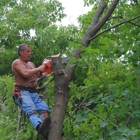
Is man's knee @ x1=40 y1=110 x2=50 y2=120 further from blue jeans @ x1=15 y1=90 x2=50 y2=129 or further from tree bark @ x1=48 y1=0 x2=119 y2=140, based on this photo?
tree bark @ x1=48 y1=0 x2=119 y2=140

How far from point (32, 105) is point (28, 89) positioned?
0.24 metres

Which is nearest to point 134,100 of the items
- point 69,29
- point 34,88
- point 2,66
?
point 34,88

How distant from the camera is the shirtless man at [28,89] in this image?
3943 mm

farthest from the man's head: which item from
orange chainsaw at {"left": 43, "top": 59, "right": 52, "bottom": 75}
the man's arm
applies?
orange chainsaw at {"left": 43, "top": 59, "right": 52, "bottom": 75}

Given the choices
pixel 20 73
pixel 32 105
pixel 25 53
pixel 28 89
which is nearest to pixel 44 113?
pixel 32 105

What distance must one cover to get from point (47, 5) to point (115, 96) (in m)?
10.2

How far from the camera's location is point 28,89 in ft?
13.6

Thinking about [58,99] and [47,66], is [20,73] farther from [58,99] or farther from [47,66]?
[58,99]

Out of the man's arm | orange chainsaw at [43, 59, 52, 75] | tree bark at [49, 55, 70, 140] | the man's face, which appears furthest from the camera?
the man's face

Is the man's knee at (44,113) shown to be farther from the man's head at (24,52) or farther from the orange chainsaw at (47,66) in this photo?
the man's head at (24,52)

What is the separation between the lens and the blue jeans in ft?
12.7

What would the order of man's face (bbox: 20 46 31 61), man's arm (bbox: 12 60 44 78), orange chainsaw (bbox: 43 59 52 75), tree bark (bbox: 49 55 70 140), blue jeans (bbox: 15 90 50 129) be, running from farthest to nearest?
man's face (bbox: 20 46 31 61)
orange chainsaw (bbox: 43 59 52 75)
man's arm (bbox: 12 60 44 78)
blue jeans (bbox: 15 90 50 129)
tree bark (bbox: 49 55 70 140)

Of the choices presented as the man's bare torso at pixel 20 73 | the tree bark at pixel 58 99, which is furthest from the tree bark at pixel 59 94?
the man's bare torso at pixel 20 73

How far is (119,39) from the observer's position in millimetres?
4293
